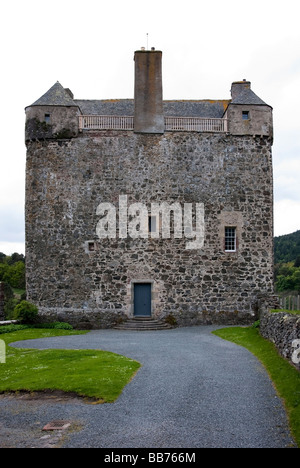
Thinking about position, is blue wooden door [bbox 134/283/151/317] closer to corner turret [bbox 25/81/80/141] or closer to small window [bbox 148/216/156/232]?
small window [bbox 148/216/156/232]

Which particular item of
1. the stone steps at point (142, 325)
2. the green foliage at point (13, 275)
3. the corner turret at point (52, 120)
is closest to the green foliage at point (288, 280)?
the stone steps at point (142, 325)

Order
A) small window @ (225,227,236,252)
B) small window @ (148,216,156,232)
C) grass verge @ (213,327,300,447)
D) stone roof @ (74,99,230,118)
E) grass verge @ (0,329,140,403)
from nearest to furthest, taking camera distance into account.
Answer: grass verge @ (213,327,300,447) → grass verge @ (0,329,140,403) → small window @ (148,216,156,232) → small window @ (225,227,236,252) → stone roof @ (74,99,230,118)

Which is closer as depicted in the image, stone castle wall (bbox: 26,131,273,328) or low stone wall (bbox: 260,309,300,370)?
low stone wall (bbox: 260,309,300,370)

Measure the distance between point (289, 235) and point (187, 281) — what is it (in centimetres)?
5755

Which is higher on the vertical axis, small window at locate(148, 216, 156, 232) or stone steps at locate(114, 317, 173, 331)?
small window at locate(148, 216, 156, 232)

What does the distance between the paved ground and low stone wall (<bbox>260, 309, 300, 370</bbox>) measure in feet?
2.98

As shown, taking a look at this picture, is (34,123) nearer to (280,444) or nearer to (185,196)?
(185,196)

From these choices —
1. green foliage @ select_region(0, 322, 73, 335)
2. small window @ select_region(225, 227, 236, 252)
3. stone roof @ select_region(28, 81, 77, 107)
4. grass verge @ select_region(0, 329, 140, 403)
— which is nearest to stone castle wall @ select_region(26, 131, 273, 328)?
small window @ select_region(225, 227, 236, 252)

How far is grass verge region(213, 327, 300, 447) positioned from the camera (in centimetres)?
861

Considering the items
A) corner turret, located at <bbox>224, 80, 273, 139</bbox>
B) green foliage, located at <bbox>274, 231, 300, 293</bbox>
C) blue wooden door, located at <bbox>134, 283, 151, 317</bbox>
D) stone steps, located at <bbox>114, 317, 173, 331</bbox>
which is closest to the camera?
stone steps, located at <bbox>114, 317, 173, 331</bbox>

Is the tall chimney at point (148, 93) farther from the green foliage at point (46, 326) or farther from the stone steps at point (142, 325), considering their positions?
the green foliage at point (46, 326)

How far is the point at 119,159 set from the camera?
2498 centimetres

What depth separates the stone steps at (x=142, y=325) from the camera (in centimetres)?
2342

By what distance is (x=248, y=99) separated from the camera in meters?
25.6
